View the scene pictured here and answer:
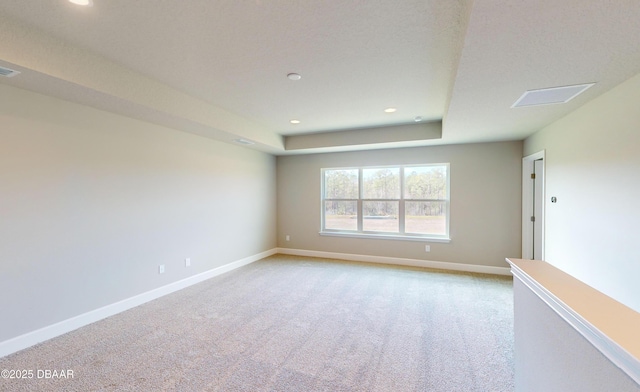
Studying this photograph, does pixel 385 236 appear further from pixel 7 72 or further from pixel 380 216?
pixel 7 72

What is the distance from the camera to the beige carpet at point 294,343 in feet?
6.65

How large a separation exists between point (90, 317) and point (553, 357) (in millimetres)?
3995

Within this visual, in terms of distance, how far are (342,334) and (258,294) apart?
151 centimetres

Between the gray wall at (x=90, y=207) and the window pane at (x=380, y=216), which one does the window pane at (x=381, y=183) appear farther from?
the gray wall at (x=90, y=207)

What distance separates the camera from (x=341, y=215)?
605 cm

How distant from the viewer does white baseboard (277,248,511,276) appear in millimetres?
4793

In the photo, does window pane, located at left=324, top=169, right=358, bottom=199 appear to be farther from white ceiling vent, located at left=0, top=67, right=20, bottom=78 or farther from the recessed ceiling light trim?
white ceiling vent, located at left=0, top=67, right=20, bottom=78

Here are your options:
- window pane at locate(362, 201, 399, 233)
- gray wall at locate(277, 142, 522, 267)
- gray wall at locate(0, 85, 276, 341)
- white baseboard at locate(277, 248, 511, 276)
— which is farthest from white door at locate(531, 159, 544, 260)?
gray wall at locate(0, 85, 276, 341)

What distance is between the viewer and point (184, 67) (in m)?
2.62

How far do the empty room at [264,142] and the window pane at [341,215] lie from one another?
147 centimetres

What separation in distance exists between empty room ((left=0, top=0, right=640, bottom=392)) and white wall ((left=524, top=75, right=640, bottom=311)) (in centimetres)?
2

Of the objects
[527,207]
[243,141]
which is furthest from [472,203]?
[243,141]

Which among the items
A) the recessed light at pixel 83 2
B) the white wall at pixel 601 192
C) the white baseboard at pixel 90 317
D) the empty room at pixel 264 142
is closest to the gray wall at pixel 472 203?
the empty room at pixel 264 142

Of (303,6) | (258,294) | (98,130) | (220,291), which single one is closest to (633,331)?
(303,6)
